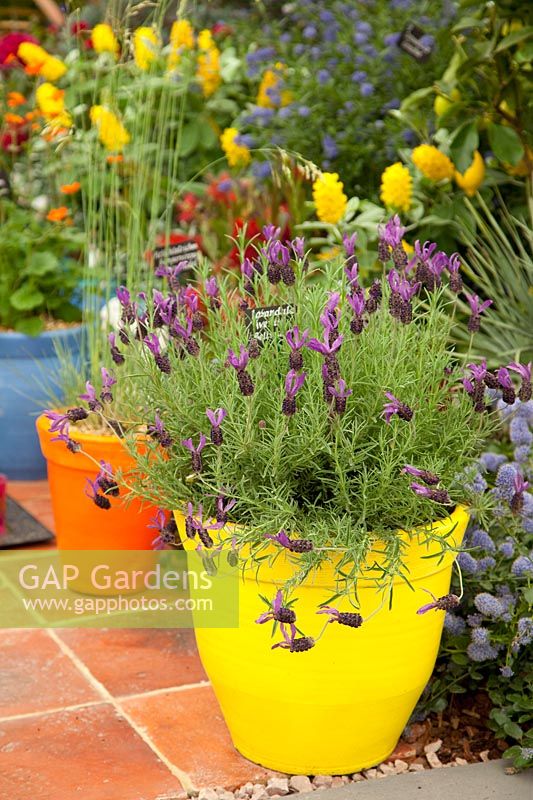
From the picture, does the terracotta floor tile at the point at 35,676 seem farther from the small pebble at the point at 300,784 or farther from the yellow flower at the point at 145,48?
the yellow flower at the point at 145,48

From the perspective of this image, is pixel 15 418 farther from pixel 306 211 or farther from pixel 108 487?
pixel 108 487

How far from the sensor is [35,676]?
2502 mm

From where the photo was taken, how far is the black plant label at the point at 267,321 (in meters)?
2.04

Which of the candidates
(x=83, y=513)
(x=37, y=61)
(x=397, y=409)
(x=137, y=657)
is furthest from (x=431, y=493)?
(x=37, y=61)

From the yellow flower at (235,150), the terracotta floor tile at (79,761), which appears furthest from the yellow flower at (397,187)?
the terracotta floor tile at (79,761)

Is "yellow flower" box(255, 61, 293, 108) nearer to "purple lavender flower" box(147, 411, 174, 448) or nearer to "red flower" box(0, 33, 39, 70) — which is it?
"red flower" box(0, 33, 39, 70)

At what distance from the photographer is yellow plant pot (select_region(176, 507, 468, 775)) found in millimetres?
1913

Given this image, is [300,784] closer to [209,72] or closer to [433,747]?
[433,747]

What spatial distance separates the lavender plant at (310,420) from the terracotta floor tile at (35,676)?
0.52m

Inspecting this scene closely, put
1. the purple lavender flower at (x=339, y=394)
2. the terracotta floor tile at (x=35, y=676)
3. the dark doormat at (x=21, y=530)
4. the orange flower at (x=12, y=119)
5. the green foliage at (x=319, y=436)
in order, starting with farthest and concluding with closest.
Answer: the orange flower at (x=12, y=119) → the dark doormat at (x=21, y=530) → the terracotta floor tile at (x=35, y=676) → the green foliage at (x=319, y=436) → the purple lavender flower at (x=339, y=394)

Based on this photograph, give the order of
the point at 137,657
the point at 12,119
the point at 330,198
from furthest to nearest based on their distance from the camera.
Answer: the point at 12,119 → the point at 330,198 → the point at 137,657

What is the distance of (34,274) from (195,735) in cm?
196

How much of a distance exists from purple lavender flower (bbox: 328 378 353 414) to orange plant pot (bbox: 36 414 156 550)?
1.14 m

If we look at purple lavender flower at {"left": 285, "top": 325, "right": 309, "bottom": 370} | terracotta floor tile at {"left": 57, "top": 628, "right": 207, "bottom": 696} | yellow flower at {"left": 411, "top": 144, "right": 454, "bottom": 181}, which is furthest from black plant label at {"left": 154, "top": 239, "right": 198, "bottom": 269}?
purple lavender flower at {"left": 285, "top": 325, "right": 309, "bottom": 370}
